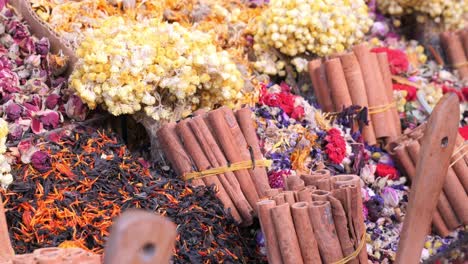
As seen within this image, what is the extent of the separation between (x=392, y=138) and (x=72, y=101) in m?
1.58

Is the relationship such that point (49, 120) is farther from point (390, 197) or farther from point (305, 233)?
point (390, 197)

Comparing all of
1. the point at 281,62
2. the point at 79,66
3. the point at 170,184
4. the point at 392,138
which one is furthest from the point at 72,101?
the point at 392,138

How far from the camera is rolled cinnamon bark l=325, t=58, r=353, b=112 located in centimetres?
370

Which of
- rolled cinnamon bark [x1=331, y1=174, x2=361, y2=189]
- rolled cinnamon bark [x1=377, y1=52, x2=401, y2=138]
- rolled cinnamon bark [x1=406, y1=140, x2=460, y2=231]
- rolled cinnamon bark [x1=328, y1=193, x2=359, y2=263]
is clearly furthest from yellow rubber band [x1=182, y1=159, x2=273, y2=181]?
rolled cinnamon bark [x1=377, y1=52, x2=401, y2=138]

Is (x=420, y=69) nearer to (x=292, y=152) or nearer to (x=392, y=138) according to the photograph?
(x=392, y=138)

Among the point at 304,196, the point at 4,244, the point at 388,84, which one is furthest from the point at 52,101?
the point at 388,84

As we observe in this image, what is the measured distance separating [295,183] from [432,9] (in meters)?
2.47

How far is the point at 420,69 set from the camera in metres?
4.60

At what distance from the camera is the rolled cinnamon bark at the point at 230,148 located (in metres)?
3.01

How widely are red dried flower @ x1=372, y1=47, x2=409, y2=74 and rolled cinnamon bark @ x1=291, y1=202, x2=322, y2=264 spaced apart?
200 centimetres

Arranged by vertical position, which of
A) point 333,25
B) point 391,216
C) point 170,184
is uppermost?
point 333,25

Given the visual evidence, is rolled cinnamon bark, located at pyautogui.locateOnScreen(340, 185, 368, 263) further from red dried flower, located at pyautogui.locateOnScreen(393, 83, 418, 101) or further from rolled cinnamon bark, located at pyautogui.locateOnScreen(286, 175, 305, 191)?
→ red dried flower, located at pyautogui.locateOnScreen(393, 83, 418, 101)

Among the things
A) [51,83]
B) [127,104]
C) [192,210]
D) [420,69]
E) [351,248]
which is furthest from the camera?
[420,69]

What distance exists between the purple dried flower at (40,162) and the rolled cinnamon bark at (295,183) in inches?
35.1
